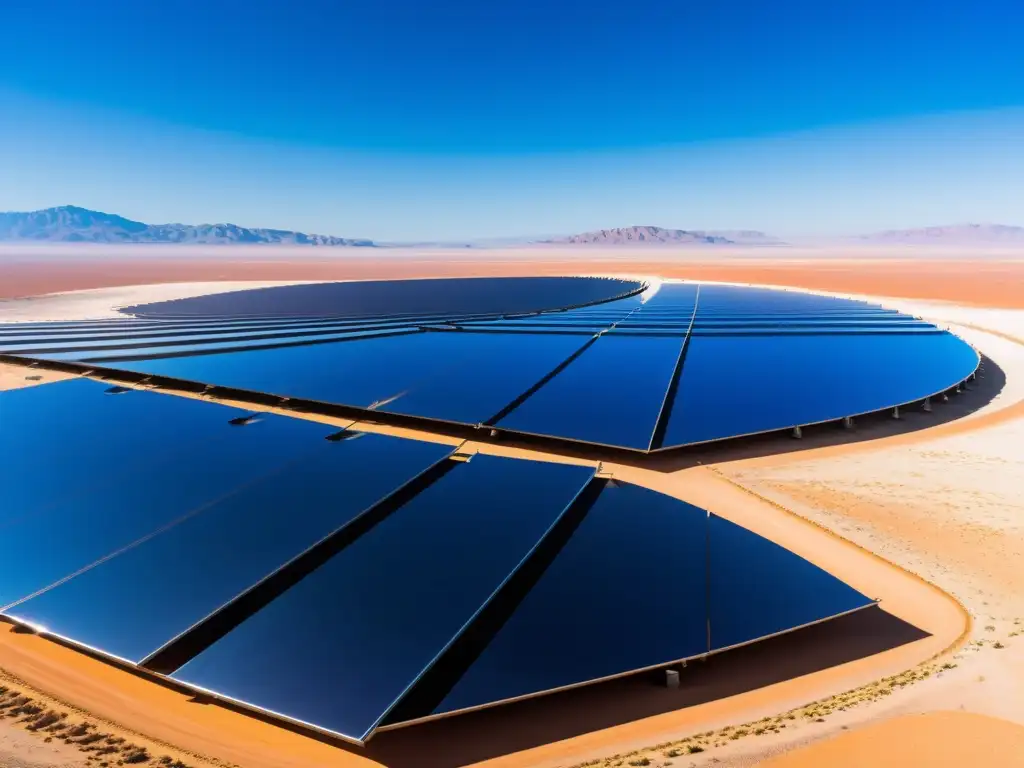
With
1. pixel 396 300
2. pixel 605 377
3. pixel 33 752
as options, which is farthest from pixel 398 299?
pixel 33 752

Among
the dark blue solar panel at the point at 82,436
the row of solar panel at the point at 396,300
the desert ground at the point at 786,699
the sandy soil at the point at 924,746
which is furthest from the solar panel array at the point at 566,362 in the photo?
the sandy soil at the point at 924,746

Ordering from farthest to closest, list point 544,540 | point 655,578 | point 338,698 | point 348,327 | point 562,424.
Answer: point 348,327
point 562,424
point 544,540
point 655,578
point 338,698

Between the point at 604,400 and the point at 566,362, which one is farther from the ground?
the point at 566,362

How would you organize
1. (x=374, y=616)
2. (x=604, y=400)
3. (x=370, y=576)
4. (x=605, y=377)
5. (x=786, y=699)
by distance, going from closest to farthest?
(x=374, y=616), (x=786, y=699), (x=370, y=576), (x=604, y=400), (x=605, y=377)

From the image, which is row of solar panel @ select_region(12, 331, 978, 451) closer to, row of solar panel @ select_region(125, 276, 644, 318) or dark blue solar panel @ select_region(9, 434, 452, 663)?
dark blue solar panel @ select_region(9, 434, 452, 663)

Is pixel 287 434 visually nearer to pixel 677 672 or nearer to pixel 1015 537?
pixel 677 672

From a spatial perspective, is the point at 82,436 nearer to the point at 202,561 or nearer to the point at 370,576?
the point at 202,561

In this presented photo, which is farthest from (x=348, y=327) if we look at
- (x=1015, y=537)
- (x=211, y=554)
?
(x=1015, y=537)
